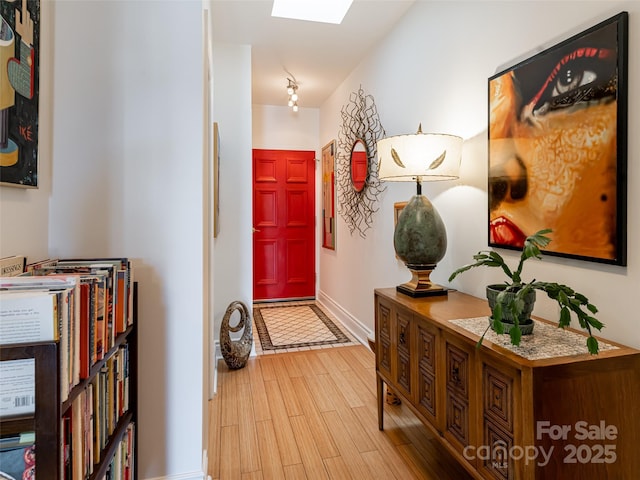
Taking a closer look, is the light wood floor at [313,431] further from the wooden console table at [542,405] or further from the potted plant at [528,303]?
the potted plant at [528,303]

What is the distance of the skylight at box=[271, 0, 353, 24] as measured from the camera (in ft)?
8.70

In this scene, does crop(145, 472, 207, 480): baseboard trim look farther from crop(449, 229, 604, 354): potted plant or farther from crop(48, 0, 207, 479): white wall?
crop(449, 229, 604, 354): potted plant

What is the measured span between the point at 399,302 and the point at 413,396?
16.2 inches

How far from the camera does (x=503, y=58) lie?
1.70m

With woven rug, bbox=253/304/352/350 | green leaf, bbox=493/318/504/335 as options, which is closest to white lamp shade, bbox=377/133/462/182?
green leaf, bbox=493/318/504/335

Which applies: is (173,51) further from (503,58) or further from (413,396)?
(413,396)

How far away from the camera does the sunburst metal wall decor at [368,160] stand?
316cm

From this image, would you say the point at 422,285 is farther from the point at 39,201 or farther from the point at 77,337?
the point at 39,201

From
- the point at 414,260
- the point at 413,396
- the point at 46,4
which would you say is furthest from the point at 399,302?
the point at 46,4

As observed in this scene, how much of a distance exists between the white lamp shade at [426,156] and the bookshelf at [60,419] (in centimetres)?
135

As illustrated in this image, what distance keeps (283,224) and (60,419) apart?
4260mm

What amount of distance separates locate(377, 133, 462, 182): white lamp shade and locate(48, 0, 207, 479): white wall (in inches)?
35.9

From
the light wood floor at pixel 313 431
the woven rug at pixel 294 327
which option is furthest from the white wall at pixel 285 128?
the light wood floor at pixel 313 431

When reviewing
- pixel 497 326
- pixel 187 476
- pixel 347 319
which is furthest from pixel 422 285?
pixel 347 319
